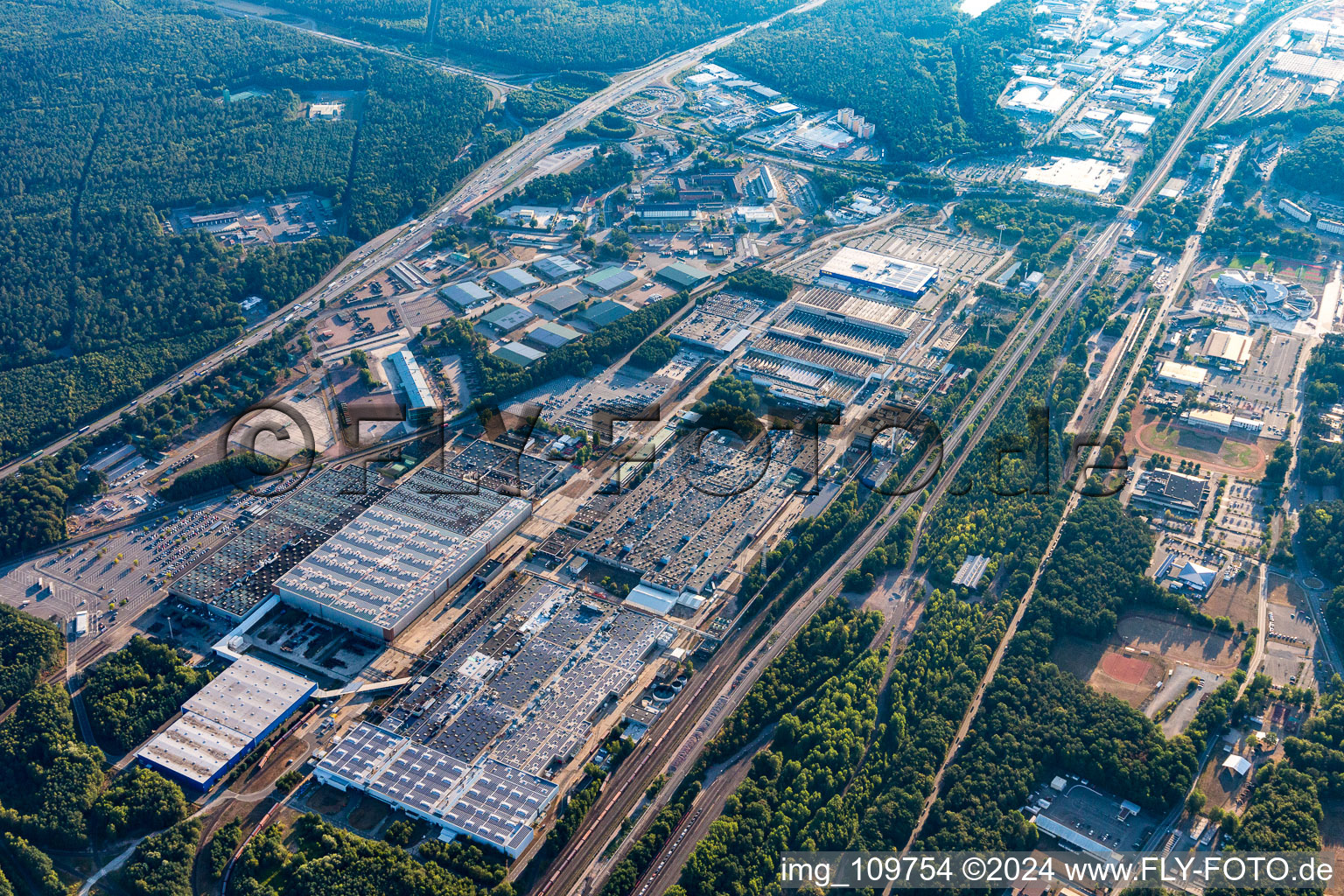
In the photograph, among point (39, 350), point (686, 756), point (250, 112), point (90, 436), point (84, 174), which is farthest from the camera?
point (250, 112)

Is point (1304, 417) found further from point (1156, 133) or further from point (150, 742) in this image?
point (150, 742)

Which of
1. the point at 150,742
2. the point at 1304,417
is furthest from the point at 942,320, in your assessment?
the point at 150,742

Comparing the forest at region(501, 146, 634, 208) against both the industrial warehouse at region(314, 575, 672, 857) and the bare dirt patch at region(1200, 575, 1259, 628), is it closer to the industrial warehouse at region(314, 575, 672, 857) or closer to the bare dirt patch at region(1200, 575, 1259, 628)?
the industrial warehouse at region(314, 575, 672, 857)


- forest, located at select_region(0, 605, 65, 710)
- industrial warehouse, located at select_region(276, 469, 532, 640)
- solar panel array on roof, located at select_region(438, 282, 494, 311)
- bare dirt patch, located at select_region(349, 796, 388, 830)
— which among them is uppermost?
solar panel array on roof, located at select_region(438, 282, 494, 311)

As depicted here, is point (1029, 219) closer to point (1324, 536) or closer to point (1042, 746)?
point (1324, 536)

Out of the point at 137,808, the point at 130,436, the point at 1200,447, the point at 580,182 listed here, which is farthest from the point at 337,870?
the point at 580,182

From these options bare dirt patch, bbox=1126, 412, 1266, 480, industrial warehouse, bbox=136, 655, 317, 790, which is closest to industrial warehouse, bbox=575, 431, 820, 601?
industrial warehouse, bbox=136, 655, 317, 790

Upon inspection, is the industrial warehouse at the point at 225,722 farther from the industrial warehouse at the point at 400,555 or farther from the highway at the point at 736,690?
the highway at the point at 736,690
